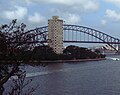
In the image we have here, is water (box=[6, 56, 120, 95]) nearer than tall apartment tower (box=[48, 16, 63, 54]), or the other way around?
water (box=[6, 56, 120, 95])

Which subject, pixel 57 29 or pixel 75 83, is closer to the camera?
pixel 75 83

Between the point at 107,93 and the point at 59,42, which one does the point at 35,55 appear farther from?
the point at 59,42

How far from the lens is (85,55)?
162 feet

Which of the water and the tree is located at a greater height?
the tree

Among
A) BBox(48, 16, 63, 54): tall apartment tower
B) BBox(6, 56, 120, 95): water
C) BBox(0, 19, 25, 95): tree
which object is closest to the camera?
BBox(0, 19, 25, 95): tree

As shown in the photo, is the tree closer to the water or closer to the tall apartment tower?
the water

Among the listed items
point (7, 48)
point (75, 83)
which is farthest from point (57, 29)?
point (7, 48)

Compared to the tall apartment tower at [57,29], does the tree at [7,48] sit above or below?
below

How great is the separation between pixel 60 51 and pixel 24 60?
47505 mm

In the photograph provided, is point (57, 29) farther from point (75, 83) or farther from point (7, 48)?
point (7, 48)

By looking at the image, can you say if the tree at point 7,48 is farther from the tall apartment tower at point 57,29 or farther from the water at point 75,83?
the tall apartment tower at point 57,29

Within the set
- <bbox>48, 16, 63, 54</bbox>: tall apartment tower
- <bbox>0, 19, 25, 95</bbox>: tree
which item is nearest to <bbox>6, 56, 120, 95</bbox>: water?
<bbox>0, 19, 25, 95</bbox>: tree

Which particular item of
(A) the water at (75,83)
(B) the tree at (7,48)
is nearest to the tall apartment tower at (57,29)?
(A) the water at (75,83)

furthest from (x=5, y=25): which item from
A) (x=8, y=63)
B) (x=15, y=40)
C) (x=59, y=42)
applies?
(x=59, y=42)
